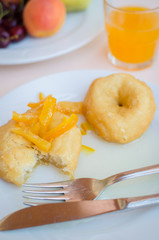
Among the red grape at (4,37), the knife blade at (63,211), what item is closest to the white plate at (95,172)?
the knife blade at (63,211)

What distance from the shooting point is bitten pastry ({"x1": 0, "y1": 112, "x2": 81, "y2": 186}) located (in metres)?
1.44

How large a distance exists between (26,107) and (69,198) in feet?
2.38

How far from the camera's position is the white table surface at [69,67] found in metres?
2.19

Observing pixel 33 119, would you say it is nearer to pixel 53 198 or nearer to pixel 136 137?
pixel 53 198

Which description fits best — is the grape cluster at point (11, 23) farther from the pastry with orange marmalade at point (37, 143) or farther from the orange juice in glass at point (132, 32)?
the pastry with orange marmalade at point (37, 143)

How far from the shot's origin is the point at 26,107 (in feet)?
5.92

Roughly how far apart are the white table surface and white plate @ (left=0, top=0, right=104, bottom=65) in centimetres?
9

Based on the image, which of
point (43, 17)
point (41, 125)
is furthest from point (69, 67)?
point (41, 125)

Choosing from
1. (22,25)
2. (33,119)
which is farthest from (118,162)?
(22,25)

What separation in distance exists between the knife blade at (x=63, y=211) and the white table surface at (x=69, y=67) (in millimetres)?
1126

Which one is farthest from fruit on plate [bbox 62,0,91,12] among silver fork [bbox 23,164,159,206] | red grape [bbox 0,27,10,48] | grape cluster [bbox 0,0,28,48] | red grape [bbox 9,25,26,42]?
silver fork [bbox 23,164,159,206]

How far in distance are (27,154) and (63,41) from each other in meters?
1.30

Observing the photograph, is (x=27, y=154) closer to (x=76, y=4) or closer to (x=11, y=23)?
(x=11, y=23)

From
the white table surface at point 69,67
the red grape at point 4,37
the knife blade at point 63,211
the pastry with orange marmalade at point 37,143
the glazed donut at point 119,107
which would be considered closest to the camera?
the knife blade at point 63,211
